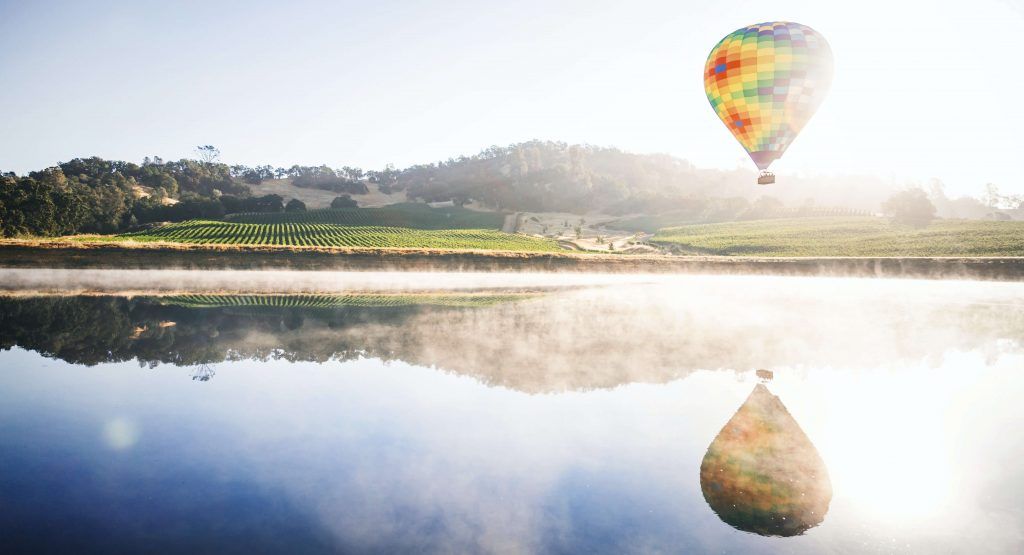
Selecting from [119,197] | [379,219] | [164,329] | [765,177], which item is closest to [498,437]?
[164,329]

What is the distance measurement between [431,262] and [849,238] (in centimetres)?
6467

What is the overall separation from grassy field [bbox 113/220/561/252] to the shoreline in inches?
799

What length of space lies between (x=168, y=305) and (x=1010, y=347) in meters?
28.9

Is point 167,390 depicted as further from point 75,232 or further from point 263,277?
point 75,232

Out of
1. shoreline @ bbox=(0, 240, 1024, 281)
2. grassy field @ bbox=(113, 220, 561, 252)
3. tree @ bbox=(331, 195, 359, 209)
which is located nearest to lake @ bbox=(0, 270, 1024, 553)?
shoreline @ bbox=(0, 240, 1024, 281)

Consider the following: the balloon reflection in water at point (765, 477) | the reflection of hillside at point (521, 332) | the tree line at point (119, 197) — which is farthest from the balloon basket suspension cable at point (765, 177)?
the tree line at point (119, 197)

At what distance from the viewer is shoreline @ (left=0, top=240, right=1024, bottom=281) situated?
3962 cm

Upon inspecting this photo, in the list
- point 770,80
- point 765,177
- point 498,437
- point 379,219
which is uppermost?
point 770,80

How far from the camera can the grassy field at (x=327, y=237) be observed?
6900cm

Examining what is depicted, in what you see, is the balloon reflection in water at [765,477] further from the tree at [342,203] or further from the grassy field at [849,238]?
the tree at [342,203]

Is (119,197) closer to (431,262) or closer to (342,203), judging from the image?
(342,203)

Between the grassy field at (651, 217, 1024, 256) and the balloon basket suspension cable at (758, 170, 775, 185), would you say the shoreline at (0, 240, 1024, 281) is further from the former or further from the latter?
the grassy field at (651, 217, 1024, 256)

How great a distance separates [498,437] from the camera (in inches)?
361

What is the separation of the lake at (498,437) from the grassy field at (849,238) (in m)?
57.3
